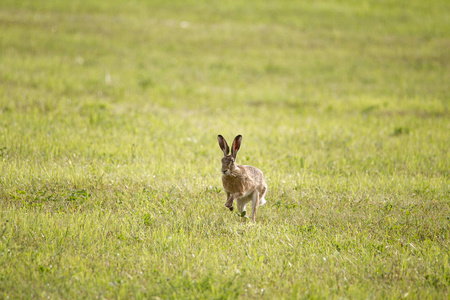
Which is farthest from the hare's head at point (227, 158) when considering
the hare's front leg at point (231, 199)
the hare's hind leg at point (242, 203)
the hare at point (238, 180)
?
the hare's hind leg at point (242, 203)

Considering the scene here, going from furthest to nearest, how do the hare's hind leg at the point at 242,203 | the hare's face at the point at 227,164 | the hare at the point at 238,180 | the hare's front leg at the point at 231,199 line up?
the hare's hind leg at the point at 242,203
the hare's front leg at the point at 231,199
the hare at the point at 238,180
the hare's face at the point at 227,164

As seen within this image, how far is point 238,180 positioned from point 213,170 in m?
2.74

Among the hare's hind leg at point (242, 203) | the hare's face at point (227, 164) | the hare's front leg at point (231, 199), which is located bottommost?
the hare's hind leg at point (242, 203)

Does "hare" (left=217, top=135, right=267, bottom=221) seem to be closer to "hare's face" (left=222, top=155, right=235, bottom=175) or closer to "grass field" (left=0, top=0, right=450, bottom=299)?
"hare's face" (left=222, top=155, right=235, bottom=175)

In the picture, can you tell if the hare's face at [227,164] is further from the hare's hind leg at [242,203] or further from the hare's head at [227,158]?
the hare's hind leg at [242,203]

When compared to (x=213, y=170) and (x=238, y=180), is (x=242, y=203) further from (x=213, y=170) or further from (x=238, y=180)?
(x=213, y=170)

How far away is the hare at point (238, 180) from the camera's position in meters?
6.04

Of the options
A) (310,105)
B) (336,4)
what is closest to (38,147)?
(310,105)

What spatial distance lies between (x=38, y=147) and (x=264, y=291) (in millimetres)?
6274

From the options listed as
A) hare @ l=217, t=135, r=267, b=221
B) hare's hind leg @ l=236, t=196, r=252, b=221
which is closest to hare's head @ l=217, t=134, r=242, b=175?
hare @ l=217, t=135, r=267, b=221

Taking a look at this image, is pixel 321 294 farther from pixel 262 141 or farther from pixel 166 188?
pixel 262 141

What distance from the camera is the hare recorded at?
19.8 feet

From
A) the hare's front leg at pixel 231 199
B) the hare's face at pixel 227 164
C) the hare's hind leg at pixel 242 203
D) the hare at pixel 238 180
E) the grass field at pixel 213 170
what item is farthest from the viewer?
the hare's hind leg at pixel 242 203

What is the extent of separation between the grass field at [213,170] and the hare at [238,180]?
419 mm
